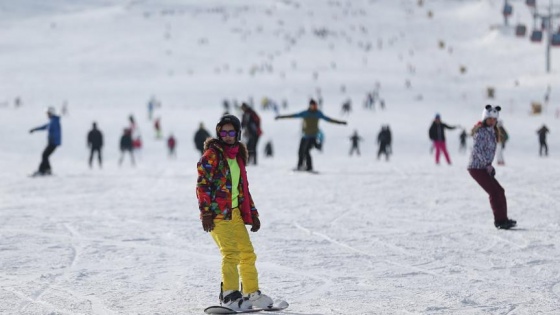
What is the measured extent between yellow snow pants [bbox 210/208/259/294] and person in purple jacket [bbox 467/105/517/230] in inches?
155

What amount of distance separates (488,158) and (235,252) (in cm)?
418

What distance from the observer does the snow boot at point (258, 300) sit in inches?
211

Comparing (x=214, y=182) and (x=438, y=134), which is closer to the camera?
(x=214, y=182)

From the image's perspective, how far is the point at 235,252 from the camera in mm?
5289

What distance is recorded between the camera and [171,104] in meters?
48.3

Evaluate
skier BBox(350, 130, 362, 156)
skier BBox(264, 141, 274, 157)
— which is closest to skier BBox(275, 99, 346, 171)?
skier BBox(264, 141, 274, 157)

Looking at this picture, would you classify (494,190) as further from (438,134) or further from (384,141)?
(384,141)

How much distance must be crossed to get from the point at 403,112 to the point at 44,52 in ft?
146

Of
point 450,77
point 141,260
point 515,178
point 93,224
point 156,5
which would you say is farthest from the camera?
point 156,5

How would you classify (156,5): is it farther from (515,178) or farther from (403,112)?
(515,178)

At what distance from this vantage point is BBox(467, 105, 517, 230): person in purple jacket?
28.3 ft

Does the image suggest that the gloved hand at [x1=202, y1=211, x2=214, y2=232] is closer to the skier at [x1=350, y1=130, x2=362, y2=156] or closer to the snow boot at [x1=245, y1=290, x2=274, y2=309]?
the snow boot at [x1=245, y1=290, x2=274, y2=309]

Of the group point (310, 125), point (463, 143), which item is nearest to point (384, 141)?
point (463, 143)

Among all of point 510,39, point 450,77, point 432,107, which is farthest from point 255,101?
point 510,39
